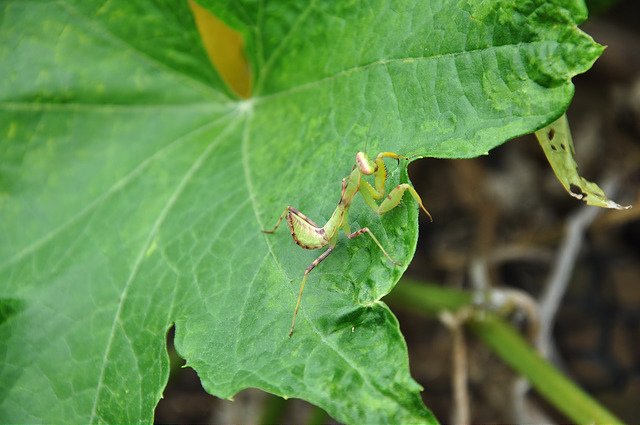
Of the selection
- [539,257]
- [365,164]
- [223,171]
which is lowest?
[539,257]

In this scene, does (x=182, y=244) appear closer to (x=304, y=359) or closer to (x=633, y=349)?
(x=304, y=359)

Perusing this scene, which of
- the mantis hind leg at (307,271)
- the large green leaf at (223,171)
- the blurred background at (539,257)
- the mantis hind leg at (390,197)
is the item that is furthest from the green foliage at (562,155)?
the blurred background at (539,257)

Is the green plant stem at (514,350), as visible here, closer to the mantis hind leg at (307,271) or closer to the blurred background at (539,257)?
the blurred background at (539,257)

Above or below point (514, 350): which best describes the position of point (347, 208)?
above

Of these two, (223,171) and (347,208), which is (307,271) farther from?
(223,171)

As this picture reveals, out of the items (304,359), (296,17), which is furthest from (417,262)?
(304,359)

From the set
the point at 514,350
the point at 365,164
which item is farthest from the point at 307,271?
the point at 514,350
